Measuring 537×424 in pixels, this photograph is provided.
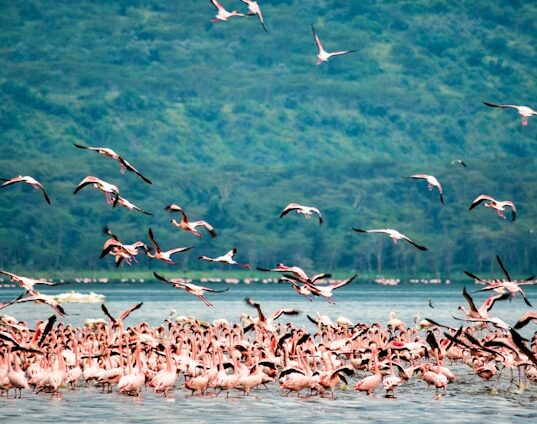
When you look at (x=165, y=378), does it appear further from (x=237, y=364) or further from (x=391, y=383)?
(x=391, y=383)

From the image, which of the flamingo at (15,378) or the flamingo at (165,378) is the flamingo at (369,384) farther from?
the flamingo at (15,378)

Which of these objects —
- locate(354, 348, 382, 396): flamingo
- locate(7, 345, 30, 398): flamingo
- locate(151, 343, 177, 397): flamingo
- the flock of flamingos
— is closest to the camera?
the flock of flamingos

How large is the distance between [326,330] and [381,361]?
30.6 ft

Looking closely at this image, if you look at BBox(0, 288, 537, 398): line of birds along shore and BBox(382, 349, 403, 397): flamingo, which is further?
BBox(382, 349, 403, 397): flamingo

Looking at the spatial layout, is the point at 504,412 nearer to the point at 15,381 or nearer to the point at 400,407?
the point at 400,407

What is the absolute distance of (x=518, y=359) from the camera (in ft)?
134

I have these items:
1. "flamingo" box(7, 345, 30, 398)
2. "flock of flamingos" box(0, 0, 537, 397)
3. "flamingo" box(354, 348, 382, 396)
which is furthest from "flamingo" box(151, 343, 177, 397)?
"flamingo" box(354, 348, 382, 396)

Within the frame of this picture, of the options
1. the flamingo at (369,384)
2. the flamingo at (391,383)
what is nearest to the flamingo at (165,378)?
the flamingo at (369,384)

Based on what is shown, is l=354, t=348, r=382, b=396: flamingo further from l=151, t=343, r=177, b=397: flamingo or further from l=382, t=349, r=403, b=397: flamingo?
l=151, t=343, r=177, b=397: flamingo

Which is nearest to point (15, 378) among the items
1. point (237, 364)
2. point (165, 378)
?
point (165, 378)

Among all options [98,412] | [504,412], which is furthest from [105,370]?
[504,412]

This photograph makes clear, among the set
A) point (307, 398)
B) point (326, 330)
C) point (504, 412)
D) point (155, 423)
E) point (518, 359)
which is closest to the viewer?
point (155, 423)

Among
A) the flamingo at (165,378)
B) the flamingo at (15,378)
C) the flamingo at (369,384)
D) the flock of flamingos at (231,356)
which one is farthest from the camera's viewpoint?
the flamingo at (369,384)

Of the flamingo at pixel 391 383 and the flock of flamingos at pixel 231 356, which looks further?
the flamingo at pixel 391 383
